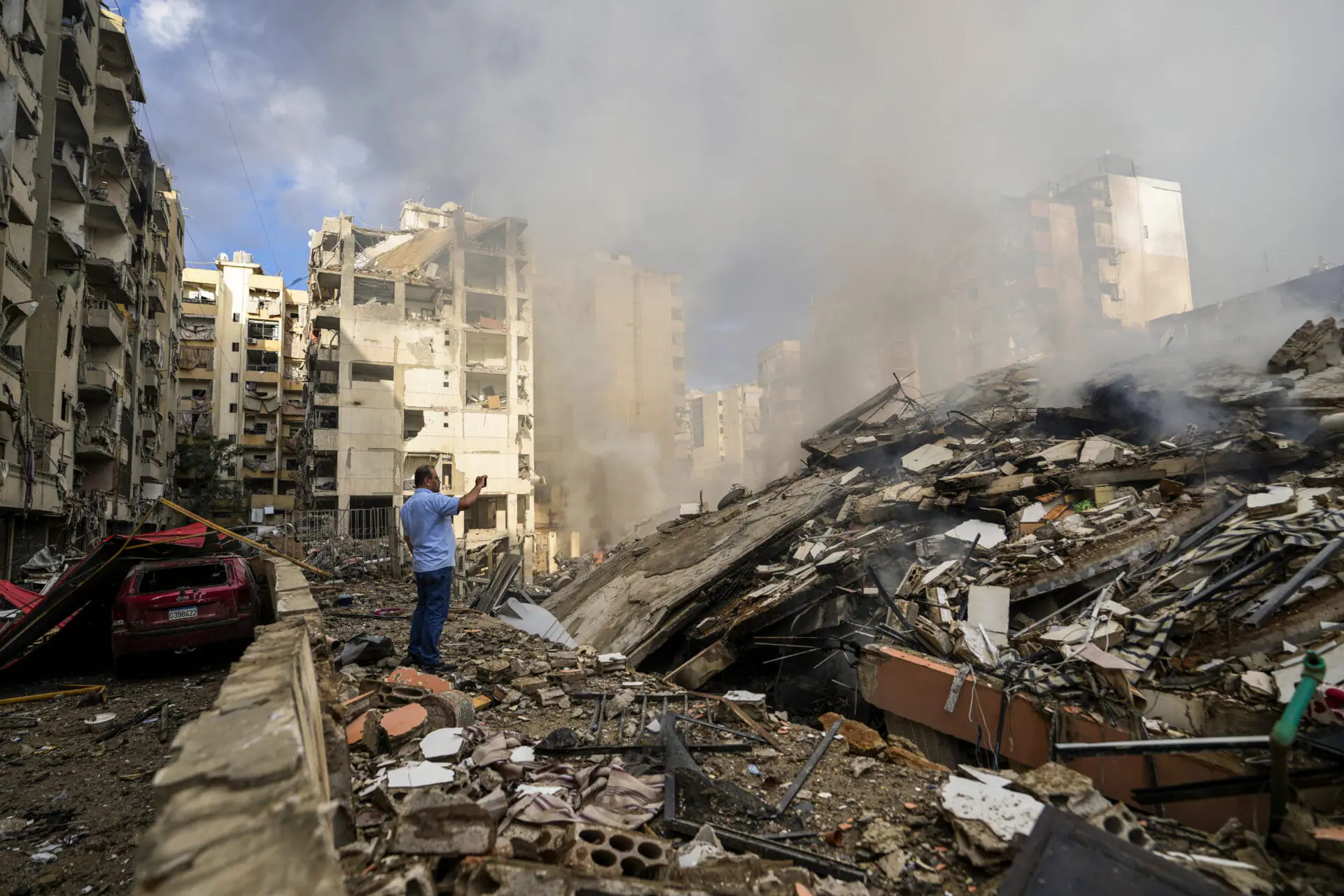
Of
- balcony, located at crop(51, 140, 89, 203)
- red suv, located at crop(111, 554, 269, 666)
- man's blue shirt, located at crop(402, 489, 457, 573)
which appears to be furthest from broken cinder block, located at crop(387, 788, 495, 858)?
balcony, located at crop(51, 140, 89, 203)

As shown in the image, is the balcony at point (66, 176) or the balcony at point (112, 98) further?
the balcony at point (112, 98)

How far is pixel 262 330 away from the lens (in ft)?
156

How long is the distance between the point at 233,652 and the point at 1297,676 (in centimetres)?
903

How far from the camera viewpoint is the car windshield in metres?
6.44

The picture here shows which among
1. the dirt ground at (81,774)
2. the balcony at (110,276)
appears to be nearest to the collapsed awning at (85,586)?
the dirt ground at (81,774)

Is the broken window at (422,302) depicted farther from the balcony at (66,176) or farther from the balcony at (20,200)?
the balcony at (20,200)

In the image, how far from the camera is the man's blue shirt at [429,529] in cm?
507

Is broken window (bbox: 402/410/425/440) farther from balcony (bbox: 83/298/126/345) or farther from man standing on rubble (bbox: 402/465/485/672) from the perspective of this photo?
man standing on rubble (bbox: 402/465/485/672)

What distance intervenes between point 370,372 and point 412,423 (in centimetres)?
311

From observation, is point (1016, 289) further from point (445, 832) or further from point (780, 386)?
point (445, 832)

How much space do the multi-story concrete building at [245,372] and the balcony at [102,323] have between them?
23010 millimetres

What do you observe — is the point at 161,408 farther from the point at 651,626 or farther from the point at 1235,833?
the point at 1235,833

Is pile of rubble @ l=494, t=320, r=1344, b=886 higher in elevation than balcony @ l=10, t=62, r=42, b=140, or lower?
lower

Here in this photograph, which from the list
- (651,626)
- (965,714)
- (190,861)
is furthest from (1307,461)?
(190,861)
